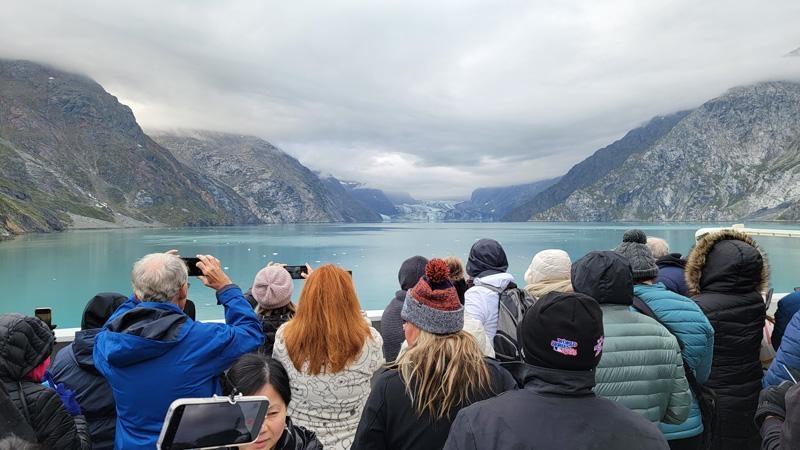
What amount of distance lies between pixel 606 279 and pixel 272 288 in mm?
2075

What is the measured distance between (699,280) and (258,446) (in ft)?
9.92

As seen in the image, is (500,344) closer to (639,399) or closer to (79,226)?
(639,399)

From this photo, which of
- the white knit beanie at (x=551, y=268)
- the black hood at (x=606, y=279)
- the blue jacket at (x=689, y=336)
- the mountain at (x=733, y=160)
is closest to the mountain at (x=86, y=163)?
the white knit beanie at (x=551, y=268)

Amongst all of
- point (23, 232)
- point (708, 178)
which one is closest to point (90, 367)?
point (23, 232)

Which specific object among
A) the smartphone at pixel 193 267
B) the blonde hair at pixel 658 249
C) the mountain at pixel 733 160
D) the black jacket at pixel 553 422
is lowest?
the black jacket at pixel 553 422

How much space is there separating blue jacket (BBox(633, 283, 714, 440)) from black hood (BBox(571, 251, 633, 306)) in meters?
0.45

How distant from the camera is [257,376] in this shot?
1.80m

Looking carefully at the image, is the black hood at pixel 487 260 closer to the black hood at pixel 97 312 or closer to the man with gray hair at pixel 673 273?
the man with gray hair at pixel 673 273

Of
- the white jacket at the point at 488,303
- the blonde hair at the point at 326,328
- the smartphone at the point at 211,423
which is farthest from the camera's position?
the white jacket at the point at 488,303

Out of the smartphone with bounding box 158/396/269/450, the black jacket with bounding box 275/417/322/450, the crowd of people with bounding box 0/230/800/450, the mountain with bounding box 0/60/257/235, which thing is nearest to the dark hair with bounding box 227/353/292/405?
the crowd of people with bounding box 0/230/800/450

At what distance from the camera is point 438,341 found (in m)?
1.89

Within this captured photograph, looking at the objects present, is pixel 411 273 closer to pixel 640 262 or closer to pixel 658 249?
pixel 640 262

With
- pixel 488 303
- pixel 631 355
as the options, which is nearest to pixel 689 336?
pixel 631 355

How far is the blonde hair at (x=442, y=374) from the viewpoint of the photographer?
1.78 meters
